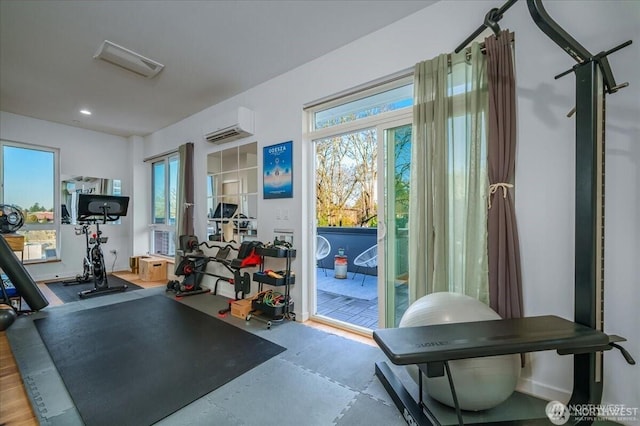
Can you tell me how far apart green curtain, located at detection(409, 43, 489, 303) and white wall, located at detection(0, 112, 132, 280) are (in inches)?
253

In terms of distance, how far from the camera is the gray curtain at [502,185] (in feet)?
6.22

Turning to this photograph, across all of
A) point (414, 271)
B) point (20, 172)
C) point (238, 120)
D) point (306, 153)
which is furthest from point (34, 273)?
point (414, 271)

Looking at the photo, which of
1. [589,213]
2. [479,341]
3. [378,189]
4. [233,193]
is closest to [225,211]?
[233,193]

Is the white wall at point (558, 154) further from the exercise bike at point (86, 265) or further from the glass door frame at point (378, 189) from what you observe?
the exercise bike at point (86, 265)

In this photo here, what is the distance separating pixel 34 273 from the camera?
506cm

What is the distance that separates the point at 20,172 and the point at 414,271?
6.85 metres

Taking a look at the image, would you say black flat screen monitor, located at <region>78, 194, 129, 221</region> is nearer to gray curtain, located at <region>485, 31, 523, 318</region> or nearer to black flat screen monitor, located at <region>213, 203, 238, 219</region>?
black flat screen monitor, located at <region>213, 203, 238, 219</region>

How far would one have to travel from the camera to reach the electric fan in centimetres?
383

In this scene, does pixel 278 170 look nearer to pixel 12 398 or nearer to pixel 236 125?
pixel 236 125

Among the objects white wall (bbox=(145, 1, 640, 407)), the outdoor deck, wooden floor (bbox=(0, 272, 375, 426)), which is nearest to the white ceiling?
white wall (bbox=(145, 1, 640, 407))

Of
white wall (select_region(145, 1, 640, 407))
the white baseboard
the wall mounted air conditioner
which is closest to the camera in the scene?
white wall (select_region(145, 1, 640, 407))

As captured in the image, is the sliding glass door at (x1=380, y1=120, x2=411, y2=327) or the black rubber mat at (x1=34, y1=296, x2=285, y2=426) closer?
the black rubber mat at (x1=34, y1=296, x2=285, y2=426)

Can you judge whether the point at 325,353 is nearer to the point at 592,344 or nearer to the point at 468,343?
the point at 468,343

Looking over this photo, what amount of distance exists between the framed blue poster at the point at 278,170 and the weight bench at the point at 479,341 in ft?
7.62
